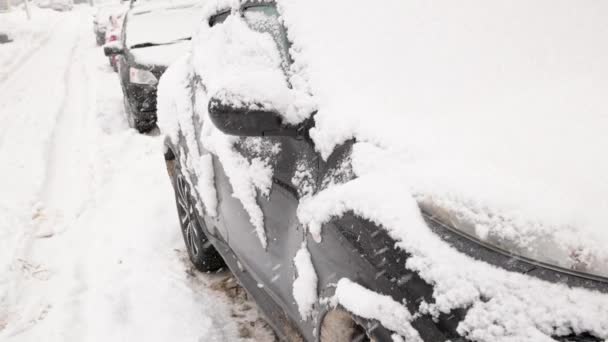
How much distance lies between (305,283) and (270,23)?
115 centimetres

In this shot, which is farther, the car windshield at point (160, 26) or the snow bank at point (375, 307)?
the car windshield at point (160, 26)

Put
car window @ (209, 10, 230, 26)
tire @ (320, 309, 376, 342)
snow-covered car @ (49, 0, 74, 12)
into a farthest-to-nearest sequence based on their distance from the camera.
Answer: snow-covered car @ (49, 0, 74, 12) → car window @ (209, 10, 230, 26) → tire @ (320, 309, 376, 342)

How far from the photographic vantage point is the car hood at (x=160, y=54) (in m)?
6.45

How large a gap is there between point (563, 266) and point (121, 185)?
4.64 metres

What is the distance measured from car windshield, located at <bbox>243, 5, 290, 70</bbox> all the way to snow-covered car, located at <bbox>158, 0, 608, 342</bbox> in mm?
11

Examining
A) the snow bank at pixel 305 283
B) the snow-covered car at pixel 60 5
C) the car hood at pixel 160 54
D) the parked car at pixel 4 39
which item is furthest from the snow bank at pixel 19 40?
the snow-covered car at pixel 60 5

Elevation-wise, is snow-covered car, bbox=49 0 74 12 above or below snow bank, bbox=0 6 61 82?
above

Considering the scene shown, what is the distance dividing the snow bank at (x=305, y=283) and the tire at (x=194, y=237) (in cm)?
147

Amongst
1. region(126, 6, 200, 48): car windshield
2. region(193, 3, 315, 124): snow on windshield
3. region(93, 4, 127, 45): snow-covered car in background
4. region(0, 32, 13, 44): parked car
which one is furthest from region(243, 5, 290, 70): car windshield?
region(0, 32, 13, 44): parked car

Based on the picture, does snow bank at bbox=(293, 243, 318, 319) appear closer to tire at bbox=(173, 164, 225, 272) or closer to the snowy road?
the snowy road

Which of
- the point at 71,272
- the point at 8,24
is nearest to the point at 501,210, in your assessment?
the point at 71,272

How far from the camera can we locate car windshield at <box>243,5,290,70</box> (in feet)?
6.51

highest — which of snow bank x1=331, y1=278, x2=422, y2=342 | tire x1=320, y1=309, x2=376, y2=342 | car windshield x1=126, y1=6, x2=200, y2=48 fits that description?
car windshield x1=126, y1=6, x2=200, y2=48

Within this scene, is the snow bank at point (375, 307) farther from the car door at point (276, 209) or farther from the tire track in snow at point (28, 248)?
the tire track in snow at point (28, 248)
